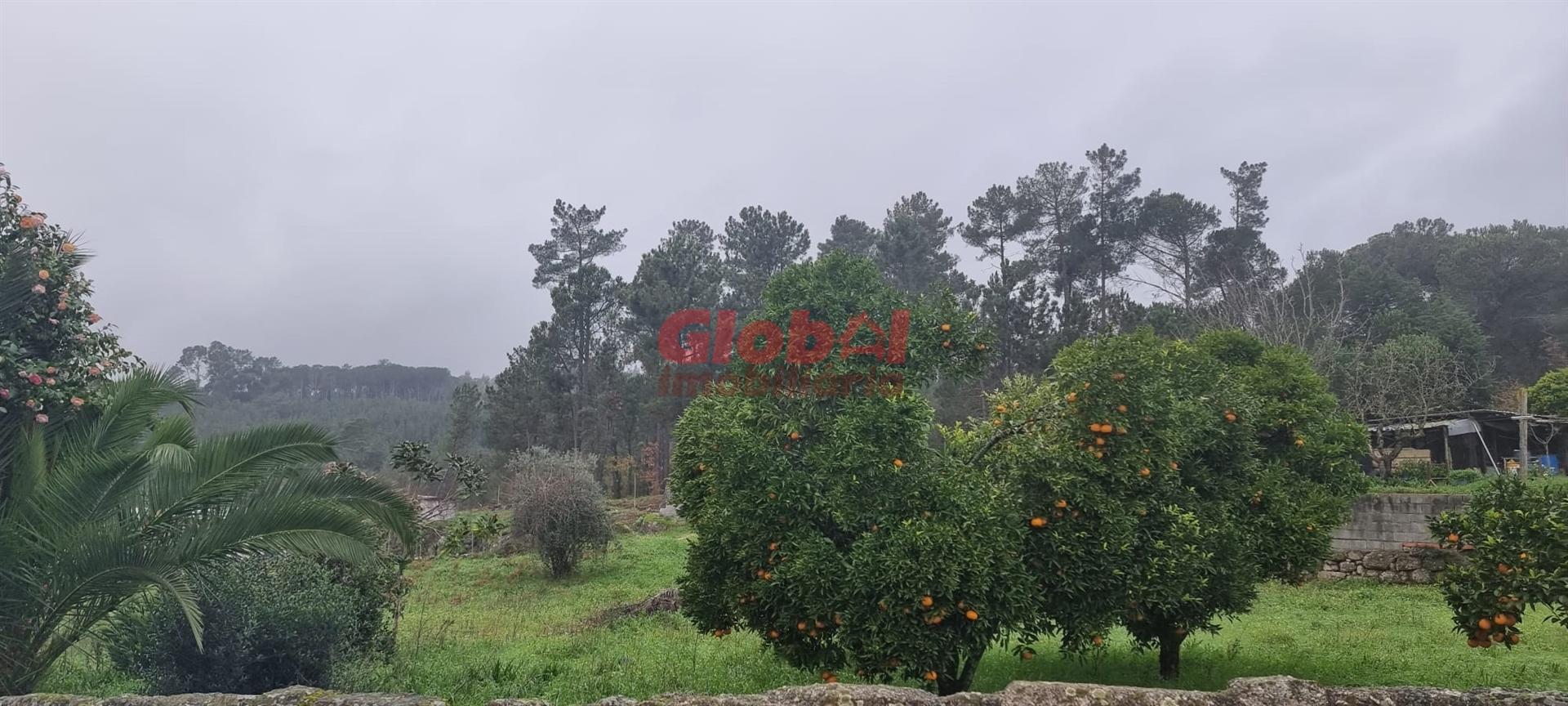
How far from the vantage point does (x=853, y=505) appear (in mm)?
5324

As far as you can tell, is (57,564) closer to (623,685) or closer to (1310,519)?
(623,685)

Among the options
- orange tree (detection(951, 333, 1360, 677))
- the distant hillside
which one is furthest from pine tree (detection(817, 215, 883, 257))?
orange tree (detection(951, 333, 1360, 677))

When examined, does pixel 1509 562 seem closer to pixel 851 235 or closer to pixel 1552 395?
pixel 1552 395

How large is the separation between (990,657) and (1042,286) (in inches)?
907

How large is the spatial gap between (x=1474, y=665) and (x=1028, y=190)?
3413cm

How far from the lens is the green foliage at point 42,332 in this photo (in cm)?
614

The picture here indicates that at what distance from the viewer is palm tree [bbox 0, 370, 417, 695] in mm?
5320

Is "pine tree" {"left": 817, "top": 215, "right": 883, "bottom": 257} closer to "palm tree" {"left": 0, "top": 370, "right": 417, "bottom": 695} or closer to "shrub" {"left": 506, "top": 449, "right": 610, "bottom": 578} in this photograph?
"shrub" {"left": 506, "top": 449, "right": 610, "bottom": 578}

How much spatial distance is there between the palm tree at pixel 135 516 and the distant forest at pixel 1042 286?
A: 75.7 feet

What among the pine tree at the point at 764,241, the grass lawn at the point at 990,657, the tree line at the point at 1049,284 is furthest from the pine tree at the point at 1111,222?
the grass lawn at the point at 990,657

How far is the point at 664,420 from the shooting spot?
32.7 m

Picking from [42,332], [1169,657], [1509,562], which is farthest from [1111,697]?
[42,332]

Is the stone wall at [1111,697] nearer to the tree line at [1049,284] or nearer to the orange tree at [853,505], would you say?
the orange tree at [853,505]

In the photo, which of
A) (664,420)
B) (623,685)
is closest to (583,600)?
(623,685)
